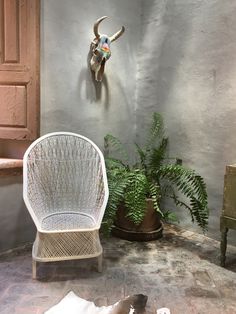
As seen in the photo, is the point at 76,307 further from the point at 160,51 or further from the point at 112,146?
the point at 160,51

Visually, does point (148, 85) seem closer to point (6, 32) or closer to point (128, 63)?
point (128, 63)

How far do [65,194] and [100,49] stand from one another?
4.14ft

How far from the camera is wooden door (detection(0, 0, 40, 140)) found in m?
2.46

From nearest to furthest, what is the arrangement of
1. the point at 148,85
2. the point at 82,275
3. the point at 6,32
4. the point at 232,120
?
the point at 82,275 → the point at 6,32 → the point at 232,120 → the point at 148,85

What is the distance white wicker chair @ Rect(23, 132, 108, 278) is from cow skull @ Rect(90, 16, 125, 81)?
0.72 m

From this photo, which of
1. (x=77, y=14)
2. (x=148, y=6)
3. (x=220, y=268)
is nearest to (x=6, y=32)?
(x=77, y=14)

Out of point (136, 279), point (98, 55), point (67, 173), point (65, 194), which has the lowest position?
point (136, 279)

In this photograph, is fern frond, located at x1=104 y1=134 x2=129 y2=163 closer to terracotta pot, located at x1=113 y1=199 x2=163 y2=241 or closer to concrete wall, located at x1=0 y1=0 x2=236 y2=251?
concrete wall, located at x1=0 y1=0 x2=236 y2=251

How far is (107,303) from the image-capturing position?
76.0 inches

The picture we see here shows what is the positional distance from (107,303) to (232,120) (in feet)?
5.69

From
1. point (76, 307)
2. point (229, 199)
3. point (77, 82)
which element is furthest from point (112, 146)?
point (76, 307)

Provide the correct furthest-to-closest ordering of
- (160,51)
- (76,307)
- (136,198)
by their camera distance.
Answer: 1. (160,51)
2. (136,198)
3. (76,307)

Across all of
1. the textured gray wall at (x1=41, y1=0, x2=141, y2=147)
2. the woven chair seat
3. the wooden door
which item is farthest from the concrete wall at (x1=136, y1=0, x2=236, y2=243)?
the wooden door

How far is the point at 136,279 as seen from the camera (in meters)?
2.22
